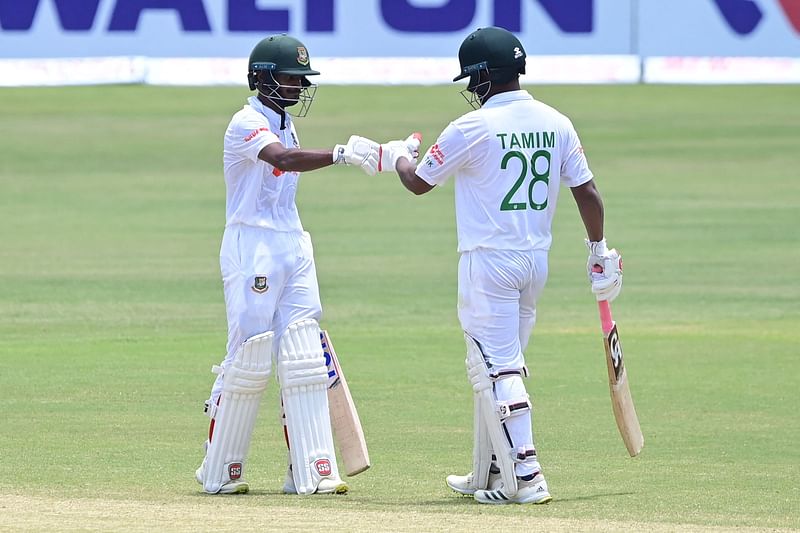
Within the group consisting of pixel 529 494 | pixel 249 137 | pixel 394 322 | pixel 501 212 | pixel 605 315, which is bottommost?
pixel 529 494

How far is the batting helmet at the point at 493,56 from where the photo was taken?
286 inches

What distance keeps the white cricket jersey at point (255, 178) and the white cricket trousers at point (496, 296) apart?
870mm

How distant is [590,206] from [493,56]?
75cm

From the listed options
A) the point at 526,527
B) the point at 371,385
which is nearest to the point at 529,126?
the point at 526,527

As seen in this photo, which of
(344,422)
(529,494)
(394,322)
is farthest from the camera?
(394,322)

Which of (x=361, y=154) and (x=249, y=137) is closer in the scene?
(x=361, y=154)

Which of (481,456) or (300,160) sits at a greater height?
(300,160)

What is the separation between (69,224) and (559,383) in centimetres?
1054

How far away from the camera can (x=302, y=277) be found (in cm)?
767

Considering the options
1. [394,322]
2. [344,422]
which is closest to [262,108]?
[344,422]

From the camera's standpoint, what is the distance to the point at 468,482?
7395mm

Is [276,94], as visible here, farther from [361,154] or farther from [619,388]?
[619,388]

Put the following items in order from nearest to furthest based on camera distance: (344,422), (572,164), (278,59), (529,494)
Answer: (529,494), (572,164), (278,59), (344,422)

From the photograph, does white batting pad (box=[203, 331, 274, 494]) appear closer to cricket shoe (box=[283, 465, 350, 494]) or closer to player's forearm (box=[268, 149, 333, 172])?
cricket shoe (box=[283, 465, 350, 494])
